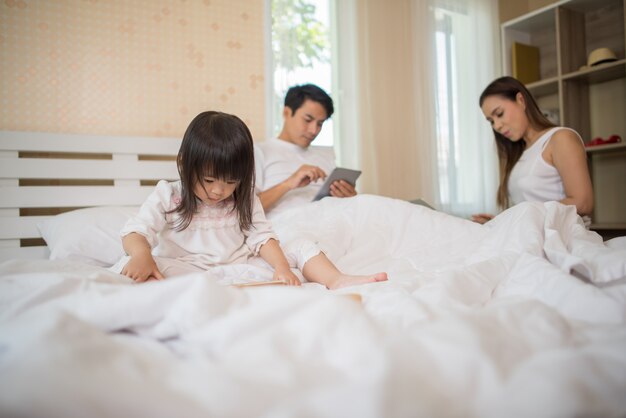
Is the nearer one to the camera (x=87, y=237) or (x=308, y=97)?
(x=87, y=237)

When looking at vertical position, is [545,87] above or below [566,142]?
above

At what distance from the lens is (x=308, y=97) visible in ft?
6.37

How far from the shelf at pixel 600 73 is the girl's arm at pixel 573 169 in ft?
3.78

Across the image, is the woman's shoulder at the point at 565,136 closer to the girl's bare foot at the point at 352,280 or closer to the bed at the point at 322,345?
the bed at the point at 322,345

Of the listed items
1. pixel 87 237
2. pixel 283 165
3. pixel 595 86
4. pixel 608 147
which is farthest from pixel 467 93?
pixel 87 237

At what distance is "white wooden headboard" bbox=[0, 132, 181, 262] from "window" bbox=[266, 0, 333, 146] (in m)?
0.67

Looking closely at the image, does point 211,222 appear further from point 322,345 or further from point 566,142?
point 566,142

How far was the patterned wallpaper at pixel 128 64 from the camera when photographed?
1721 millimetres

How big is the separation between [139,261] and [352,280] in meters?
0.51

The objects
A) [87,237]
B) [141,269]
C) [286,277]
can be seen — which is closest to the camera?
[141,269]

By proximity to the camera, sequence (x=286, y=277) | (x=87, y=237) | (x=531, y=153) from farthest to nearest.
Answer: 1. (x=531, y=153)
2. (x=87, y=237)
3. (x=286, y=277)

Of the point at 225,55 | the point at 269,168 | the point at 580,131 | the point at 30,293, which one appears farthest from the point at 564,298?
the point at 580,131

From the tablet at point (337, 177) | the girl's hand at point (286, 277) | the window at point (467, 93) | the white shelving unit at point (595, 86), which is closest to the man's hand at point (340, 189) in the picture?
the tablet at point (337, 177)

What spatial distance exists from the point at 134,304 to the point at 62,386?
0.20 metres
